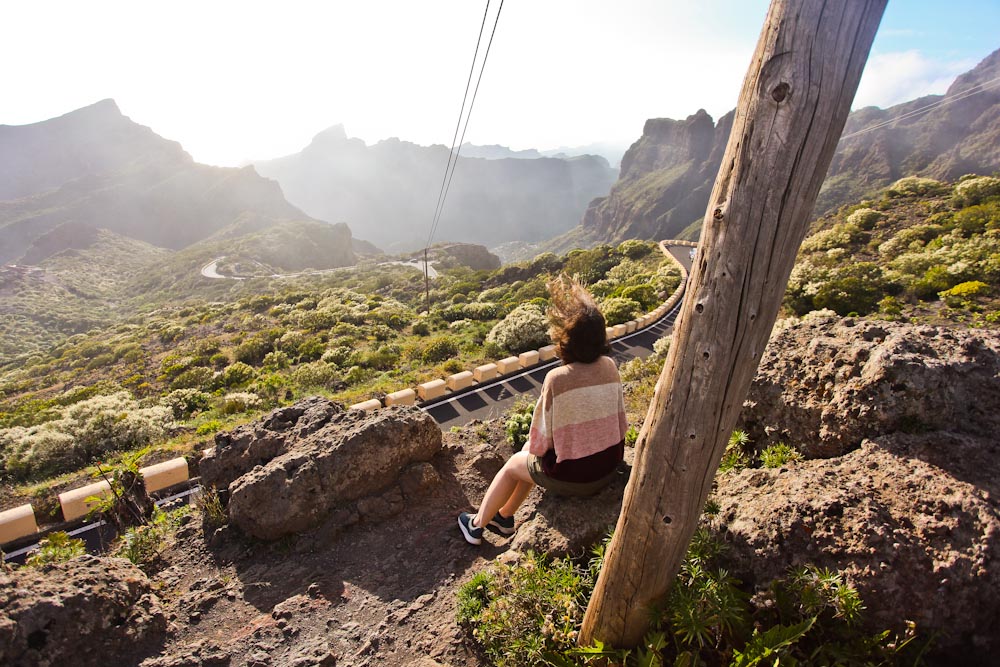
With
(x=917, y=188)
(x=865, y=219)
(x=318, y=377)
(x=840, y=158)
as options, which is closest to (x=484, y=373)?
(x=318, y=377)

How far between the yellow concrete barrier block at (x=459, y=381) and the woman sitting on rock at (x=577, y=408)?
281 inches

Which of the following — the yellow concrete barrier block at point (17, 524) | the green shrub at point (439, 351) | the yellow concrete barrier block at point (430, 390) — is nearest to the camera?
the yellow concrete barrier block at point (17, 524)

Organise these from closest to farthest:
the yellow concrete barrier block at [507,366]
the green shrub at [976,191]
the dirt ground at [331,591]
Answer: the dirt ground at [331,591]
the yellow concrete barrier block at [507,366]
the green shrub at [976,191]

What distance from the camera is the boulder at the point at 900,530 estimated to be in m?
2.05

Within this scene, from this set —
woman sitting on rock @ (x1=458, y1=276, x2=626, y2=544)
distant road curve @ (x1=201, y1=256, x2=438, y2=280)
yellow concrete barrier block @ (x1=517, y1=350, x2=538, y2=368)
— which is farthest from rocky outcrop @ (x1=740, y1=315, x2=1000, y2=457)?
distant road curve @ (x1=201, y1=256, x2=438, y2=280)

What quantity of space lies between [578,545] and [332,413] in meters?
3.74

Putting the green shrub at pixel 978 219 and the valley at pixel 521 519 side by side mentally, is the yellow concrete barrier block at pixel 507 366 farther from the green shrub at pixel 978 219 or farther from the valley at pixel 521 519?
the green shrub at pixel 978 219

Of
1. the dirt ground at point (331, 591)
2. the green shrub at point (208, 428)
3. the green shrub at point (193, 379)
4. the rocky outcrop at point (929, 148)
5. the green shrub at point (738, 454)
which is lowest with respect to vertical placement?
the green shrub at point (193, 379)

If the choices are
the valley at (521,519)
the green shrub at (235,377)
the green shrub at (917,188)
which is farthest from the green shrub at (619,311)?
the green shrub at (917,188)

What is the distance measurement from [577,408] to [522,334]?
11.2 metres

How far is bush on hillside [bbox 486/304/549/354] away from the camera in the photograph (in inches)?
551

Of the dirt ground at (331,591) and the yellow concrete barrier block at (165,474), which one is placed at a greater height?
the dirt ground at (331,591)

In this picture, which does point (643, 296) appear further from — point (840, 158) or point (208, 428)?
point (840, 158)

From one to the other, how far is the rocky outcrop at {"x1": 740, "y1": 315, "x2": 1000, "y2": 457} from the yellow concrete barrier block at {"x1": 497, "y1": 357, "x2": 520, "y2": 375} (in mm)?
7648
